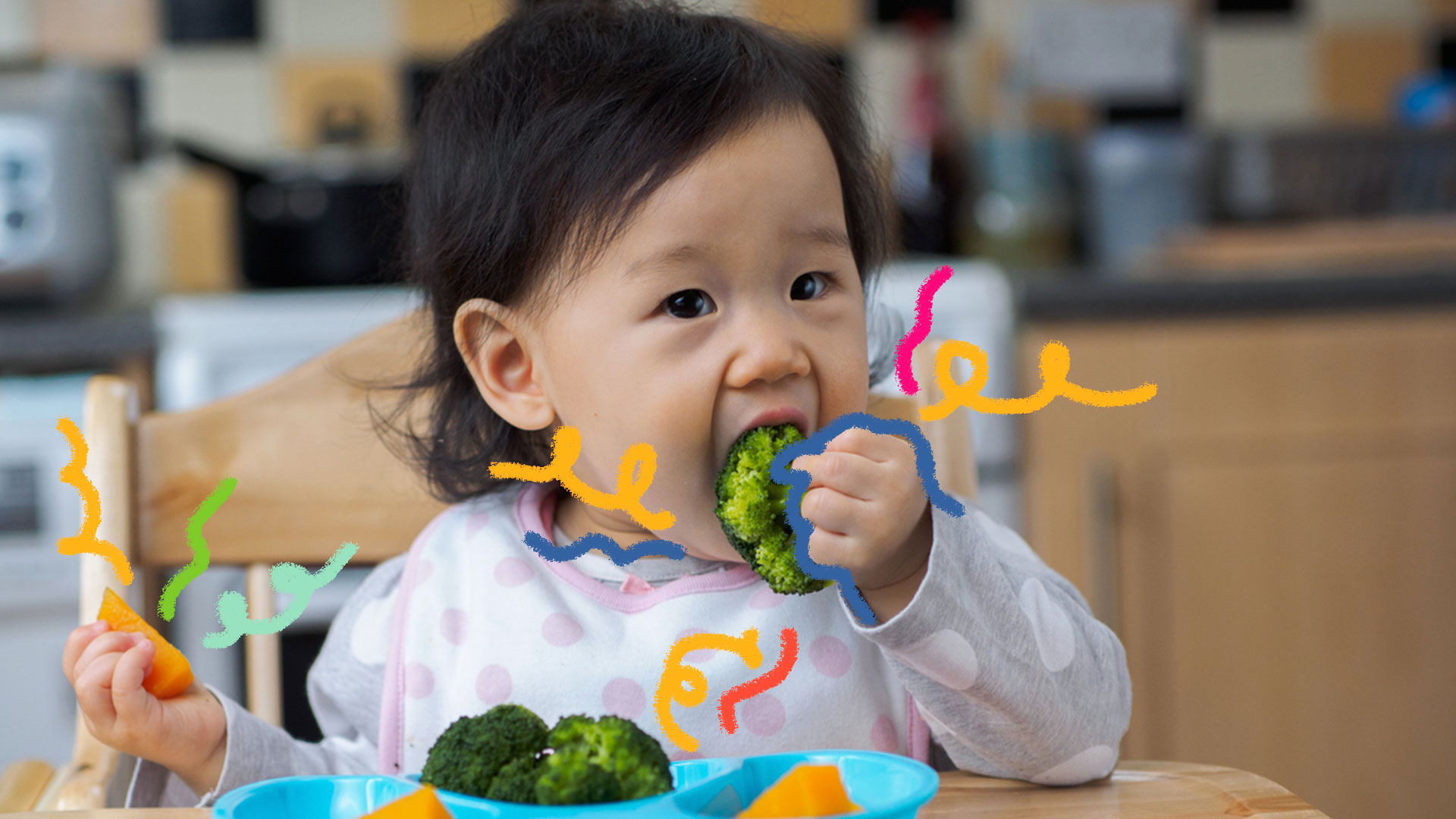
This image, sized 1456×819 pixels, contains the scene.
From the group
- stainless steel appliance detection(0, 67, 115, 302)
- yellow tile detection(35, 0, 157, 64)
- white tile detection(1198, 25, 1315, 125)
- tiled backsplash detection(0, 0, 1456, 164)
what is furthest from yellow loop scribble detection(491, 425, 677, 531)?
white tile detection(1198, 25, 1315, 125)

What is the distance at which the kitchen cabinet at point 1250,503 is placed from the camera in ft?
5.87

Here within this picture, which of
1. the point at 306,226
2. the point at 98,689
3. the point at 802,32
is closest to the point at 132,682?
the point at 98,689

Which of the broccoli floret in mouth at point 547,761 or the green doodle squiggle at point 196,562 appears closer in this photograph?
the broccoli floret in mouth at point 547,761

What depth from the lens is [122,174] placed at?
224 cm

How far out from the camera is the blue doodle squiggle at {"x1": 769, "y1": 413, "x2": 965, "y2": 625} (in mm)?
594

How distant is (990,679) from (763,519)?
130 mm

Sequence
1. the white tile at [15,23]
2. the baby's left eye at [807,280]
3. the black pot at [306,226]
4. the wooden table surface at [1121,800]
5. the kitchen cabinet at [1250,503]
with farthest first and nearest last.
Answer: the white tile at [15,23]
the black pot at [306,226]
the kitchen cabinet at [1250,503]
the baby's left eye at [807,280]
the wooden table surface at [1121,800]

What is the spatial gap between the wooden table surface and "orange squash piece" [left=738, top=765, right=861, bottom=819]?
0.15m

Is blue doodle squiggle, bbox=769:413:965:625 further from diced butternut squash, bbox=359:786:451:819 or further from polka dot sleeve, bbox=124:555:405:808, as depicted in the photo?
polka dot sleeve, bbox=124:555:405:808

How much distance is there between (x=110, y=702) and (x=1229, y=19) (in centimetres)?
238

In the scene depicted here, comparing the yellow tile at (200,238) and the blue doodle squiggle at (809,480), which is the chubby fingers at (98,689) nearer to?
the blue doodle squiggle at (809,480)

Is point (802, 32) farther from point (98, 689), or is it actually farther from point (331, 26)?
point (98, 689)

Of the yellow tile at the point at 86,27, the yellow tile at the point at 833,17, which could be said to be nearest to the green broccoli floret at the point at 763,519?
the yellow tile at the point at 833,17

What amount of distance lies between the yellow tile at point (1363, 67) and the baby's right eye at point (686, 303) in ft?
7.28
